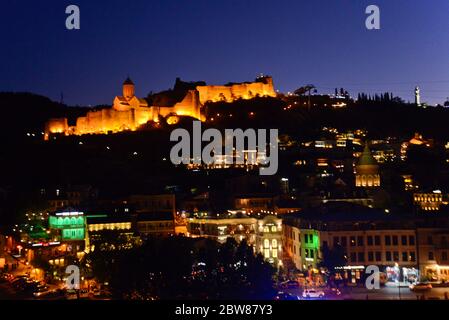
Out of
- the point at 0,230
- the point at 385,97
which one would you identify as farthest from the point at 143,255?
the point at 385,97

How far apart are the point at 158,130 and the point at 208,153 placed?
6195 mm

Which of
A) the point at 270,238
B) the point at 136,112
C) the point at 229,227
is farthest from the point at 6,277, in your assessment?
the point at 136,112

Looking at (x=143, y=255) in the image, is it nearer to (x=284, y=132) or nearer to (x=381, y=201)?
(x=381, y=201)

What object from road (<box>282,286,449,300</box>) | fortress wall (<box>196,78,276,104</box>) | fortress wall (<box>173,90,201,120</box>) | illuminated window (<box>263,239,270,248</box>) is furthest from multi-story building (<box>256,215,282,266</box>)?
fortress wall (<box>196,78,276,104</box>)

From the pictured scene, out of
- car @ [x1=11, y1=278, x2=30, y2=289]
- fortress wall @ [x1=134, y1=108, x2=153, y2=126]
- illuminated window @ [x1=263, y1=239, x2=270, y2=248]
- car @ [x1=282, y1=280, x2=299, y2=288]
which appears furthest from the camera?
fortress wall @ [x1=134, y1=108, x2=153, y2=126]

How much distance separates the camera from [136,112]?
46281 mm

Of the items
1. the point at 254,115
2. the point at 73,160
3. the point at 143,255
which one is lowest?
the point at 143,255

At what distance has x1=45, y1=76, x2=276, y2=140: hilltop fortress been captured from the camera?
46188 millimetres

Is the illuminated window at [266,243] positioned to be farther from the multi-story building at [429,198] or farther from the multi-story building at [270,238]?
the multi-story building at [429,198]

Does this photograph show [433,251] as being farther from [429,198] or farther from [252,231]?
[429,198]

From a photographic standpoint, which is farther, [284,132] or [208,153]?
[284,132]

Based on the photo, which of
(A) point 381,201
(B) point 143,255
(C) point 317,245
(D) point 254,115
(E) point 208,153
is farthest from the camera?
Result: (D) point 254,115

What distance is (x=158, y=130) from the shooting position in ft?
146

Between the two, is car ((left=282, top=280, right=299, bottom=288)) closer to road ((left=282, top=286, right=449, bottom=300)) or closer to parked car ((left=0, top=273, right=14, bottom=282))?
road ((left=282, top=286, right=449, bottom=300))
